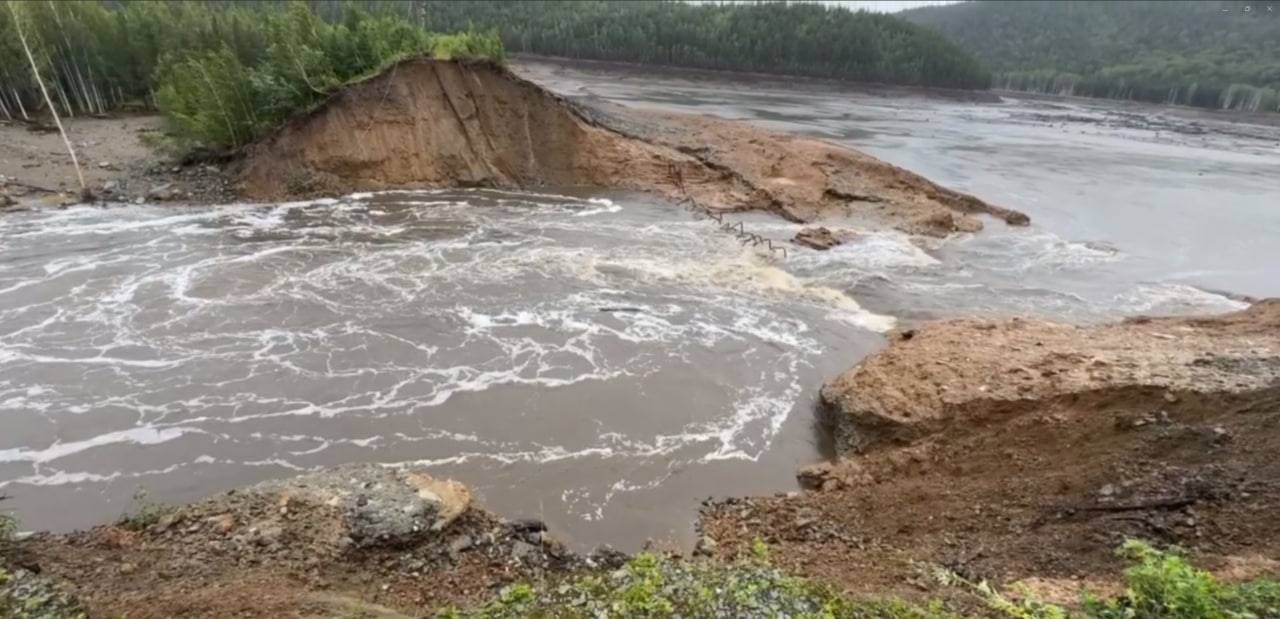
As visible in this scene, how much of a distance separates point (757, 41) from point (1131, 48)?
67.9m

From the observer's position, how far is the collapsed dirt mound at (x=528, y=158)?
21859 millimetres

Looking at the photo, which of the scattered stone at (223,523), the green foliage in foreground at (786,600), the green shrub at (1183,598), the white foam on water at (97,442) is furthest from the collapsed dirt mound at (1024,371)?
the white foam on water at (97,442)

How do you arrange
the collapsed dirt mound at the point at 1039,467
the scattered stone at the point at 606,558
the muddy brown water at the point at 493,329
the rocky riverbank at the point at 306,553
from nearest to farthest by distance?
the rocky riverbank at the point at 306,553 → the collapsed dirt mound at the point at 1039,467 → the scattered stone at the point at 606,558 → the muddy brown water at the point at 493,329

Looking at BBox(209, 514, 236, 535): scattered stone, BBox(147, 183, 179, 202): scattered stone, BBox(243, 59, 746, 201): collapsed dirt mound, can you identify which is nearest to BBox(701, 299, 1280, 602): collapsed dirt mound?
BBox(209, 514, 236, 535): scattered stone

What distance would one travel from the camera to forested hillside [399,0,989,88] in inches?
3039

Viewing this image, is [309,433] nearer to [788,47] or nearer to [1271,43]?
[788,47]

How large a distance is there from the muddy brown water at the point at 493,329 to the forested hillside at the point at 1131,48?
223ft

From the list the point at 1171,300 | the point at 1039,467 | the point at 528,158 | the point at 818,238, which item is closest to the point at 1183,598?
the point at 1039,467

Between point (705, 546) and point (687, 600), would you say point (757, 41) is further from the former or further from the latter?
point (687, 600)

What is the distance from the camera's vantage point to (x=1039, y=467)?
8.19 meters

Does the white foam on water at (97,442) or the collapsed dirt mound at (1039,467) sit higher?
the collapsed dirt mound at (1039,467)

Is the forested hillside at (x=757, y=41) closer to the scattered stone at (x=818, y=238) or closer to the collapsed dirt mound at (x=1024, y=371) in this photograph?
the scattered stone at (x=818, y=238)

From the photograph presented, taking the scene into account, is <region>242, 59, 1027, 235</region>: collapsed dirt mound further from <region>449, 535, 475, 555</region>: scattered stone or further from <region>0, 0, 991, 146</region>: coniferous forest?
<region>449, 535, 475, 555</region>: scattered stone

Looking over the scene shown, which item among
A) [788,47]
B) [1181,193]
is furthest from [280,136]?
[788,47]
